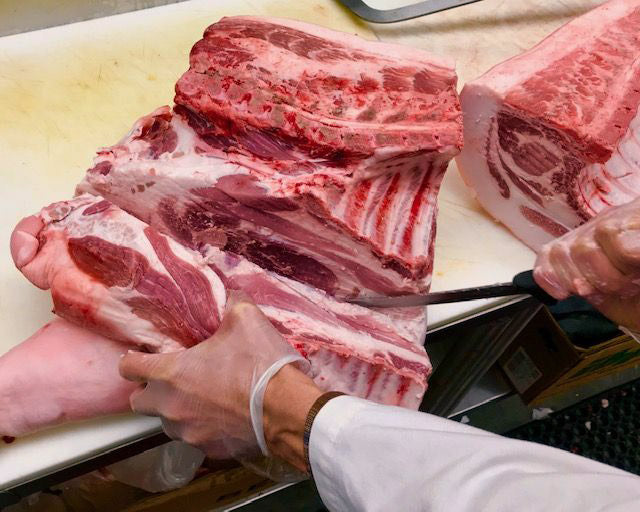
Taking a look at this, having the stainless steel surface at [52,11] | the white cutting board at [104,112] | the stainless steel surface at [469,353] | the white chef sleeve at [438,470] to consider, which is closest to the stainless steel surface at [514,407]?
the stainless steel surface at [469,353]

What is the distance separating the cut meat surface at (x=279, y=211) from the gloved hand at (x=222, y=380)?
0.18 m

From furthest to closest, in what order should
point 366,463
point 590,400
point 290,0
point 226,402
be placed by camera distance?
point 590,400
point 290,0
point 226,402
point 366,463

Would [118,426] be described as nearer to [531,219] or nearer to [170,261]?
[170,261]

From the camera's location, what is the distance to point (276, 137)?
1373 millimetres

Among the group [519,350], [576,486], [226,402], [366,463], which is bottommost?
[519,350]

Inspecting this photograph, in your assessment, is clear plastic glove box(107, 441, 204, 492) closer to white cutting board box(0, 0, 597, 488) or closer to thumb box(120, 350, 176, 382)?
white cutting board box(0, 0, 597, 488)

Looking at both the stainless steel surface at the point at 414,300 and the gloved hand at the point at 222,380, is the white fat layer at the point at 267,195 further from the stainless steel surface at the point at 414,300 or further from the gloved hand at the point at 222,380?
the gloved hand at the point at 222,380

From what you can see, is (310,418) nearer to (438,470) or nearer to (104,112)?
(438,470)

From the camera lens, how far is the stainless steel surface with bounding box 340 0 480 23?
222 cm

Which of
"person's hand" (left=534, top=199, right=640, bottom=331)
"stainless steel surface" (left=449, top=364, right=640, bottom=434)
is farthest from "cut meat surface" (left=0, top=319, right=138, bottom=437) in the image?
"stainless steel surface" (left=449, top=364, right=640, bottom=434)

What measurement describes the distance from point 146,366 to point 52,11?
132 cm

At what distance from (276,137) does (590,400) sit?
6.58 feet

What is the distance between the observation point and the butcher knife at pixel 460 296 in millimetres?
1454

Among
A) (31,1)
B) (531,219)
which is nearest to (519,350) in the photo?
(531,219)
